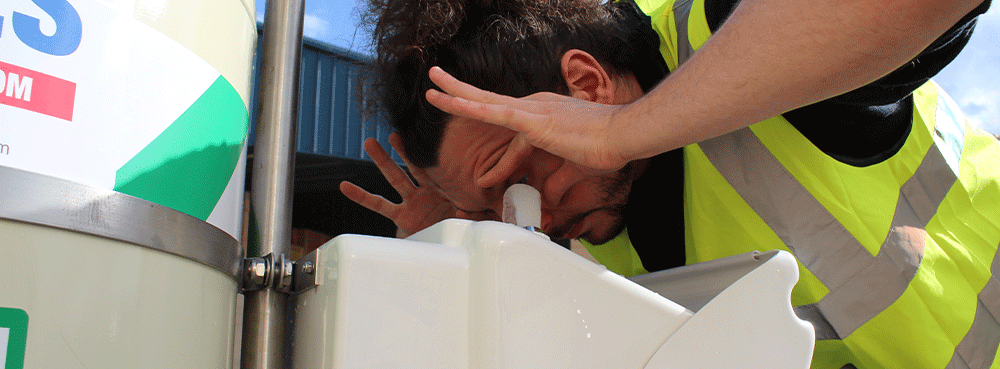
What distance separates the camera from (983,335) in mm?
1001

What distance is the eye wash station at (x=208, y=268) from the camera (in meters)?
0.48

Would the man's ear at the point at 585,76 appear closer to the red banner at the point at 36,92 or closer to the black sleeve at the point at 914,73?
the black sleeve at the point at 914,73

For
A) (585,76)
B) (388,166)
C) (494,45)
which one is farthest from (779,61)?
(388,166)

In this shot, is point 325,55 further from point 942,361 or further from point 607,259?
point 942,361

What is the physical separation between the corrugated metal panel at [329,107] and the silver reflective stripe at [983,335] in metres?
2.36

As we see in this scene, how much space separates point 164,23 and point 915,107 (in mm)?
934

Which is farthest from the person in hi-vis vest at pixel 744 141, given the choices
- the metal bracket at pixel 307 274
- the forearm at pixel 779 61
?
the metal bracket at pixel 307 274

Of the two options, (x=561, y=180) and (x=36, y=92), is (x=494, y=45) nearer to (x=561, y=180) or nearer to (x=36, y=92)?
(x=561, y=180)

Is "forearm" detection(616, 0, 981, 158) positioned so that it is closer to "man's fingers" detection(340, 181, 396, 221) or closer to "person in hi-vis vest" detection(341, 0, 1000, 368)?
"person in hi-vis vest" detection(341, 0, 1000, 368)

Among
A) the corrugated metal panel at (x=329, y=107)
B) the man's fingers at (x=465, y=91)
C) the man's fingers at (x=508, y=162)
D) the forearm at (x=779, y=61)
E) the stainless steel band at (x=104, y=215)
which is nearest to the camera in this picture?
the stainless steel band at (x=104, y=215)

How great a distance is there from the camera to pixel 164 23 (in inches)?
22.9

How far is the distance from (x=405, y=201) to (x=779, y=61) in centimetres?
106

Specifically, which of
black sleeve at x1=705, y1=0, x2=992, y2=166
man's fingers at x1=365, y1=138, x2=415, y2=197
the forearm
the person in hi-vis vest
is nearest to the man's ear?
the person in hi-vis vest

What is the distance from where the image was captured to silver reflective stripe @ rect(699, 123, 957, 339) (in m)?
0.94
